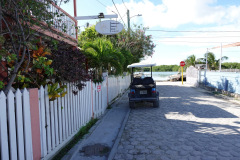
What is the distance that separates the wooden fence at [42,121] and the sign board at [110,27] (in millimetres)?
3006

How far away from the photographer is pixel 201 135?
5262 mm

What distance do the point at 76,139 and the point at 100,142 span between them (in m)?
0.70

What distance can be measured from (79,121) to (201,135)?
3587 millimetres

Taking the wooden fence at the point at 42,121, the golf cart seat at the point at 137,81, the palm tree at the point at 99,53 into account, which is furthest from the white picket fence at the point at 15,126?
the golf cart seat at the point at 137,81

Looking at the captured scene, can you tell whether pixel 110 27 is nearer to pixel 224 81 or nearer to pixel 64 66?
pixel 64 66

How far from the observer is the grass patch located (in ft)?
13.3

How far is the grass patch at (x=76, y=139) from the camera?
13.3ft

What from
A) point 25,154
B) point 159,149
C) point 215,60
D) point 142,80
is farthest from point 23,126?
point 215,60

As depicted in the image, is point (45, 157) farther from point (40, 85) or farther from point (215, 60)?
point (215, 60)

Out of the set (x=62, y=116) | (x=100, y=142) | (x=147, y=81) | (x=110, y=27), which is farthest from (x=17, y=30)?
(x=147, y=81)

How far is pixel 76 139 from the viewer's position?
506 cm

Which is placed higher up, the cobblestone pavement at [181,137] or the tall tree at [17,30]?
the tall tree at [17,30]

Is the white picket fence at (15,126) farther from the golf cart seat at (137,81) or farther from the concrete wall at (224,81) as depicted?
the concrete wall at (224,81)

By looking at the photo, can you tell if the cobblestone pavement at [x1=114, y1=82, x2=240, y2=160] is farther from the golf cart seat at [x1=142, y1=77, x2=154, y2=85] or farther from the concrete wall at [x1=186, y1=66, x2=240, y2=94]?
the concrete wall at [x1=186, y1=66, x2=240, y2=94]
